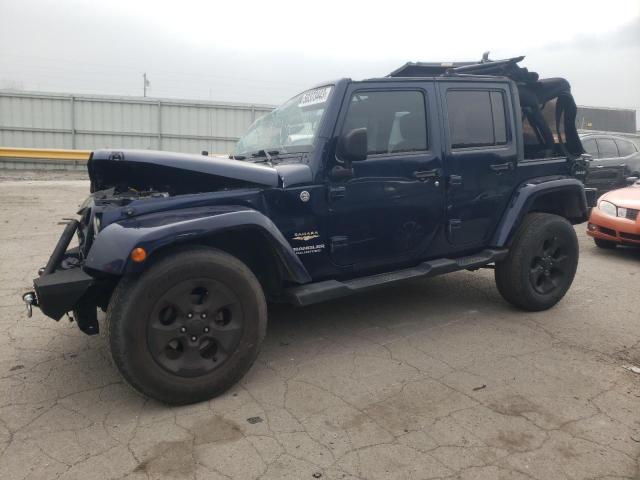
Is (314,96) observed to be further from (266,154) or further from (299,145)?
(266,154)

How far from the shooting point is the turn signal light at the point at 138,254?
8.54 feet

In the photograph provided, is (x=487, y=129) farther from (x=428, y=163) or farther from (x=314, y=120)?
(x=314, y=120)

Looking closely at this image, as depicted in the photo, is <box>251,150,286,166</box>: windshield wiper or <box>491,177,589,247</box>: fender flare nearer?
<box>251,150,286,166</box>: windshield wiper

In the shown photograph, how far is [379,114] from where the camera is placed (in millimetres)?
Result: 3658

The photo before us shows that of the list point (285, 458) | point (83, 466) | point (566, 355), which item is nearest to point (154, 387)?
point (83, 466)

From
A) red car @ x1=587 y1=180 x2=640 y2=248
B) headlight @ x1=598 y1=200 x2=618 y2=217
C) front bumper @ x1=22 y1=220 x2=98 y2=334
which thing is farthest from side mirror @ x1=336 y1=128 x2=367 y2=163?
headlight @ x1=598 y1=200 x2=618 y2=217

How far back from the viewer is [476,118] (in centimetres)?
412

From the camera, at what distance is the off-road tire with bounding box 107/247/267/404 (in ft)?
8.75

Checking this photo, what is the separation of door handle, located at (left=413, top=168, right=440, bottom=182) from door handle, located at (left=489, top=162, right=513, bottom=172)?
22.9 inches

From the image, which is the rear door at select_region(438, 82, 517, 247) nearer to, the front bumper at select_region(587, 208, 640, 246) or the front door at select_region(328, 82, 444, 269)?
the front door at select_region(328, 82, 444, 269)

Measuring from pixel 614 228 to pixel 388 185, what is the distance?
15.7 feet

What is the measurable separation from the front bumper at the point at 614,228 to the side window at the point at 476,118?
350 centimetres

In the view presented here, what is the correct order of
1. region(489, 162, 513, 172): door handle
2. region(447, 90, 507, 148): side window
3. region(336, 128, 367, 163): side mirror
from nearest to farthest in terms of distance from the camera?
1. region(336, 128, 367, 163): side mirror
2. region(447, 90, 507, 148): side window
3. region(489, 162, 513, 172): door handle

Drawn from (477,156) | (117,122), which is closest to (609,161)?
(477,156)
